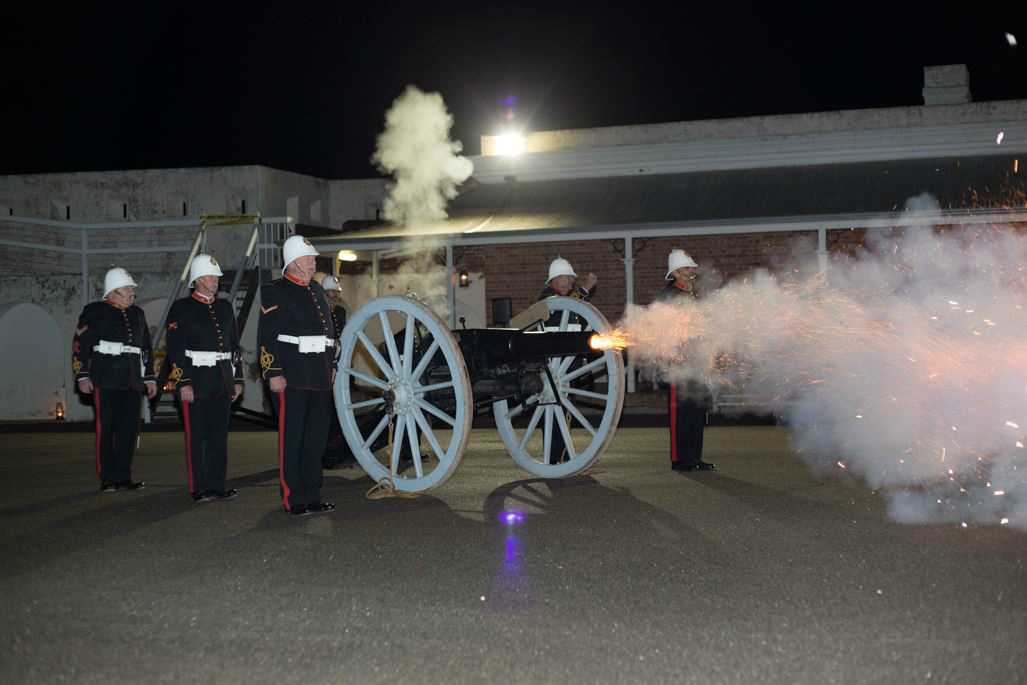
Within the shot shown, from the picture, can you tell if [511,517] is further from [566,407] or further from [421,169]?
[421,169]

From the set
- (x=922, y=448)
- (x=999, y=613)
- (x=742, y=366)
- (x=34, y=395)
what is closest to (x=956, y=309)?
(x=922, y=448)

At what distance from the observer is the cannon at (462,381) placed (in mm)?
7875

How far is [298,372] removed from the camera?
7.77 metres

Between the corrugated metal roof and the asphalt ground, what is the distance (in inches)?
398

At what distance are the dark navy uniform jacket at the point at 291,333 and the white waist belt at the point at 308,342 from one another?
0.02 meters

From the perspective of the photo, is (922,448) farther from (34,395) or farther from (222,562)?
(34,395)

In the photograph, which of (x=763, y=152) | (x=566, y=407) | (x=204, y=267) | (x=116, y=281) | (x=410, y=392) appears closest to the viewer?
(x=410, y=392)

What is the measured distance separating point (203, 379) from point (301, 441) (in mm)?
1207

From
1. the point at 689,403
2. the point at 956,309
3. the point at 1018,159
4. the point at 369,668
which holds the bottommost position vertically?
the point at 369,668

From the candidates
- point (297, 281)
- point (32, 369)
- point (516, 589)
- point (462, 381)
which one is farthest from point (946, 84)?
point (516, 589)

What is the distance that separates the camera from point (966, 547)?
19.4 feet

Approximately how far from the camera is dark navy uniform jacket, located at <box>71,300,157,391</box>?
9.22 metres

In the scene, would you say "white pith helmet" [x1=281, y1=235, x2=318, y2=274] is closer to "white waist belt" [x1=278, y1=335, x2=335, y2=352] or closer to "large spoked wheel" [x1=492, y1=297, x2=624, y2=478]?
"white waist belt" [x1=278, y1=335, x2=335, y2=352]

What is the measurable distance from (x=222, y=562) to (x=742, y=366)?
11.6m
